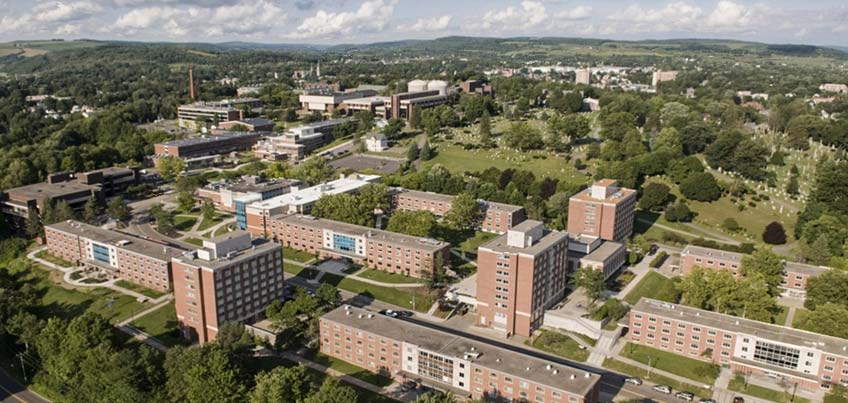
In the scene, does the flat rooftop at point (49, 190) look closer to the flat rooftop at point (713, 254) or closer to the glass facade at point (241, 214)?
the glass facade at point (241, 214)

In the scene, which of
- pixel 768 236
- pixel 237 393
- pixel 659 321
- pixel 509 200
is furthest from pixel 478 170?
pixel 237 393

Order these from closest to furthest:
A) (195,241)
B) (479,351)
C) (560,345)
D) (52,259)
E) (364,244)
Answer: (479,351), (560,345), (364,244), (52,259), (195,241)

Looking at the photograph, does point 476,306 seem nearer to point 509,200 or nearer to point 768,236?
point 509,200

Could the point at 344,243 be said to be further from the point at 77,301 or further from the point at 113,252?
the point at 77,301

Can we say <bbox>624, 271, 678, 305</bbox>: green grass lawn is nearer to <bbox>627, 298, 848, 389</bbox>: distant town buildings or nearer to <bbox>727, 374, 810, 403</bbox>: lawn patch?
<bbox>627, 298, 848, 389</bbox>: distant town buildings

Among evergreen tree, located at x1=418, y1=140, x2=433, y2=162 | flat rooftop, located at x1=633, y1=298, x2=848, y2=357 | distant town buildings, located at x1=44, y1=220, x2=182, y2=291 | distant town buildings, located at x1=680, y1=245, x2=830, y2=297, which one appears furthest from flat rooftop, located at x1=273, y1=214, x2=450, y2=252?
evergreen tree, located at x1=418, y1=140, x2=433, y2=162

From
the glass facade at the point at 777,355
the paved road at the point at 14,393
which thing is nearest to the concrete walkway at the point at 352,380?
the paved road at the point at 14,393

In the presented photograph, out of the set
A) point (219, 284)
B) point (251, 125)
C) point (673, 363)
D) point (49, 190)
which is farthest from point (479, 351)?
point (251, 125)
